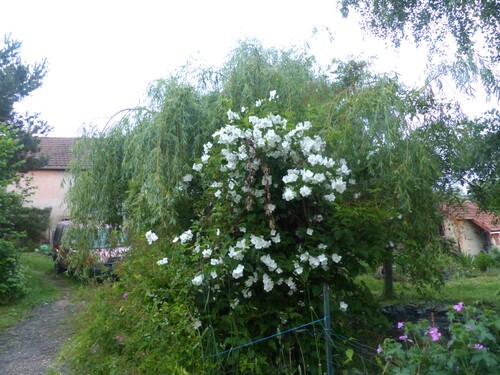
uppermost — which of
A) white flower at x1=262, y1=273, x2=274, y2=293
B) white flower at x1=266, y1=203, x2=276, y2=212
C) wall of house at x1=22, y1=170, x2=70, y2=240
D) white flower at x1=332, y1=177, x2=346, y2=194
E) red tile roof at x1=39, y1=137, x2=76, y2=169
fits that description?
red tile roof at x1=39, y1=137, x2=76, y2=169

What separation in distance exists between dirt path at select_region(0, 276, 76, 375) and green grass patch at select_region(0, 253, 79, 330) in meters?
0.24

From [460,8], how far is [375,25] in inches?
49.2

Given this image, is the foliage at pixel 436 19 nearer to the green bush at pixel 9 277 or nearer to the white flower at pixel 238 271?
the white flower at pixel 238 271

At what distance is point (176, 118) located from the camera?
18.6ft

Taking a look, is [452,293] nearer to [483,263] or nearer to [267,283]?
[483,263]

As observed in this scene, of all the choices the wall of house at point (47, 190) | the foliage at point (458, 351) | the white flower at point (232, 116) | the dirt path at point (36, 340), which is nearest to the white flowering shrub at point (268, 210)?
the white flower at point (232, 116)

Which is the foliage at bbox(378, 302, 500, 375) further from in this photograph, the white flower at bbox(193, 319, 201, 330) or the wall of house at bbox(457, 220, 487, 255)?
the wall of house at bbox(457, 220, 487, 255)

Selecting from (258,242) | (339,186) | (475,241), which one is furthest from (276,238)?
(475,241)

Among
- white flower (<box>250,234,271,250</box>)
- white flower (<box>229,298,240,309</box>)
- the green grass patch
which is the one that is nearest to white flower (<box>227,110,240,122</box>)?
white flower (<box>250,234,271,250</box>)

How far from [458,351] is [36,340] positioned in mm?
6655

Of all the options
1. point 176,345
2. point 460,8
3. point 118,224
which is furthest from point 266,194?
point 460,8

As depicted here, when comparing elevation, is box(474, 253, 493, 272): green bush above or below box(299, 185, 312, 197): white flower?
below

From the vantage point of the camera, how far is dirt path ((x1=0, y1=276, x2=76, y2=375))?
624cm

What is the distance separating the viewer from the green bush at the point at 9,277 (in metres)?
10.7
